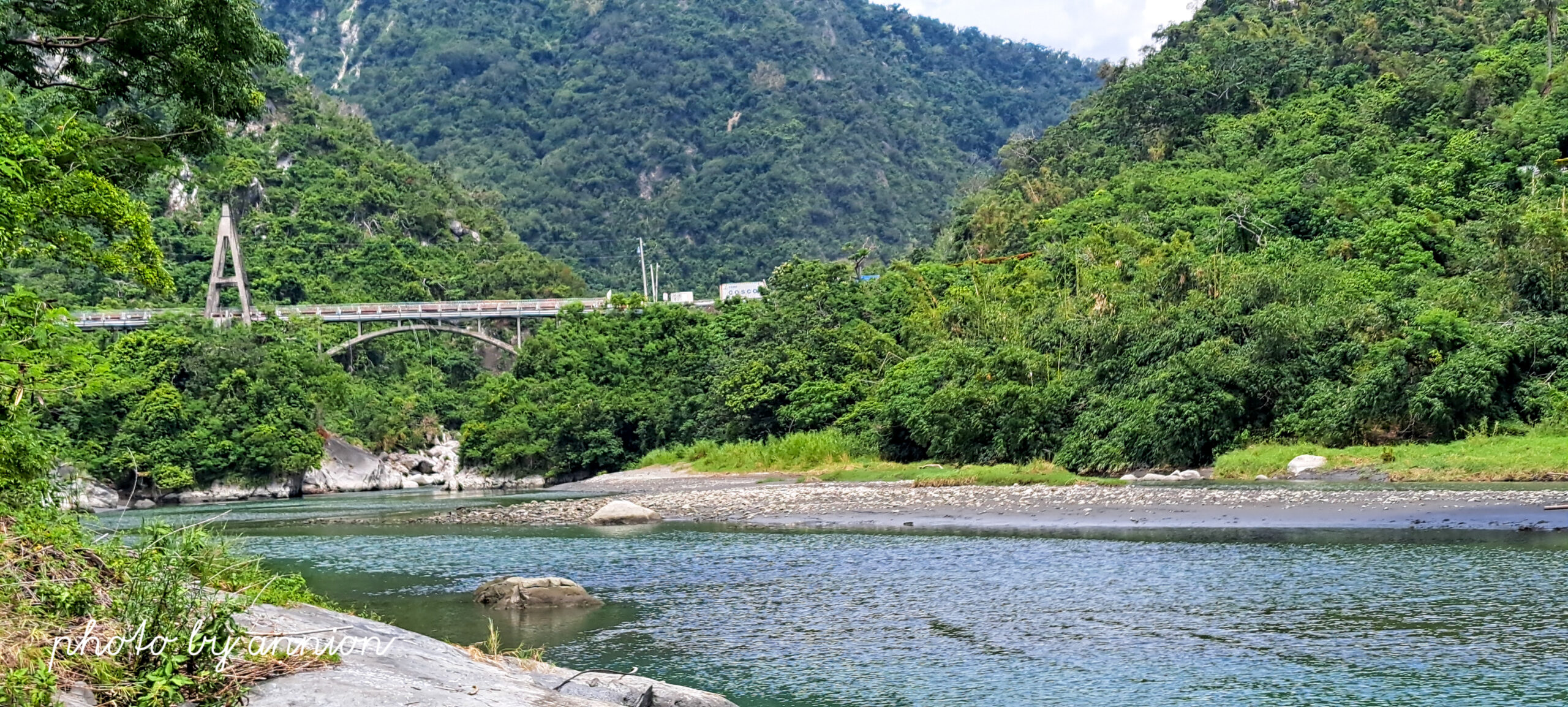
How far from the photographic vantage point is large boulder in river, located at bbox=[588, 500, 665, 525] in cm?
Answer: 3634

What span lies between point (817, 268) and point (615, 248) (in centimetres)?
7932

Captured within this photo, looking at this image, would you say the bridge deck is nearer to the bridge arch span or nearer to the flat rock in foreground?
the bridge arch span

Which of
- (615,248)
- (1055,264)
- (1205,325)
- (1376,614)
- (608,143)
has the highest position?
(608,143)

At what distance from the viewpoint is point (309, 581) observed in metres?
24.8

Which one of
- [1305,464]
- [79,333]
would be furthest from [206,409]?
[79,333]

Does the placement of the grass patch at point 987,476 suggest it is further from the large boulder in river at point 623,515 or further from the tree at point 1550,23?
the tree at point 1550,23

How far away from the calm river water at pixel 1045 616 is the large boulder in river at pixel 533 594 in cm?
40

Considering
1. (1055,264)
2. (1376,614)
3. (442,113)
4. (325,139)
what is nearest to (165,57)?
(1376,614)

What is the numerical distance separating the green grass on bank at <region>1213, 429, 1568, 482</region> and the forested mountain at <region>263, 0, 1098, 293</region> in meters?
95.9

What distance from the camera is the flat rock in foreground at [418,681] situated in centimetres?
870

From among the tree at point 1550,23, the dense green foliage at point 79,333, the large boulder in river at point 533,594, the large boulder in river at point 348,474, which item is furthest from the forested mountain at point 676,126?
the dense green foliage at point 79,333

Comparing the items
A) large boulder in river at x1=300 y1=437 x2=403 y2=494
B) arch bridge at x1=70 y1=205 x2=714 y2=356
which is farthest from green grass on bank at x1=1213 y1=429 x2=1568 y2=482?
large boulder in river at x1=300 y1=437 x2=403 y2=494

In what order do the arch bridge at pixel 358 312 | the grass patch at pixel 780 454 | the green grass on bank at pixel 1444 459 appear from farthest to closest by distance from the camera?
the arch bridge at pixel 358 312 → the grass patch at pixel 780 454 → the green grass on bank at pixel 1444 459

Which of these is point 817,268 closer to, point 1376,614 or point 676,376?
point 676,376
